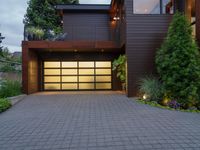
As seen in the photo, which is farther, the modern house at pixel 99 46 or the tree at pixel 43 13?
the tree at pixel 43 13

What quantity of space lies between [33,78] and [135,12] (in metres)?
7.82

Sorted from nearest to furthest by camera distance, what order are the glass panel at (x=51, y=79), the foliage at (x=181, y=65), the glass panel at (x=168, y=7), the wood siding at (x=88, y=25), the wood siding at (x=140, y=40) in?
the foliage at (x=181, y=65)
the wood siding at (x=140, y=40)
the glass panel at (x=168, y=7)
the glass panel at (x=51, y=79)
the wood siding at (x=88, y=25)

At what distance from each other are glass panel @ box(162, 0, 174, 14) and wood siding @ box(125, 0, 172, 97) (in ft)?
1.43

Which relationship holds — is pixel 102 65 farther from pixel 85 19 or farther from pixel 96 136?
pixel 96 136

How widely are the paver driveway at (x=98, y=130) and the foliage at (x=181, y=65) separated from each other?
57.9 inches

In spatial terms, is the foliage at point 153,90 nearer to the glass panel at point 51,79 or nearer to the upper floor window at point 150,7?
the upper floor window at point 150,7

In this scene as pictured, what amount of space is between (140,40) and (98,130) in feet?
22.2

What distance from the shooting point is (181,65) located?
838 cm

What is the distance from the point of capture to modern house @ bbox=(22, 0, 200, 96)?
1073 cm

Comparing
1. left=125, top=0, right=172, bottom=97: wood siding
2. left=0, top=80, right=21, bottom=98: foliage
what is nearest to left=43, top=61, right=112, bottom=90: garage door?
left=0, top=80, right=21, bottom=98: foliage

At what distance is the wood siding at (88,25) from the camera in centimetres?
1547

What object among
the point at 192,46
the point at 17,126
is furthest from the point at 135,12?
A: the point at 17,126

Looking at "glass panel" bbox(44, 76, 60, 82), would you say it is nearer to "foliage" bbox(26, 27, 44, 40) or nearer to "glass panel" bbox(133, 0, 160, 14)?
"foliage" bbox(26, 27, 44, 40)

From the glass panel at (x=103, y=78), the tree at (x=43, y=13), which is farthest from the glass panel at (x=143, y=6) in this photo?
the tree at (x=43, y=13)
